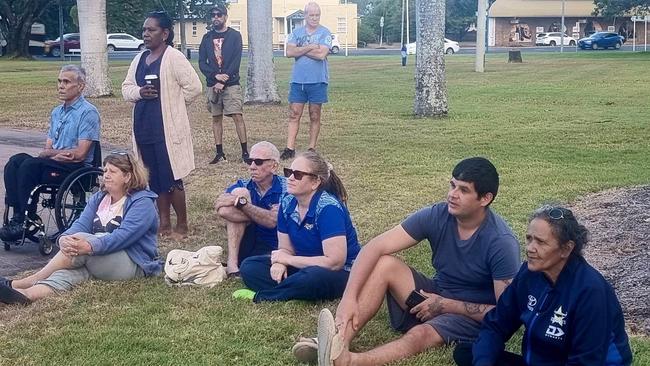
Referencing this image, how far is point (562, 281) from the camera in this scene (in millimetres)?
4434

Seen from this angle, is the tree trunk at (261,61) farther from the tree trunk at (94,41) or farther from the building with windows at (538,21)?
the building with windows at (538,21)

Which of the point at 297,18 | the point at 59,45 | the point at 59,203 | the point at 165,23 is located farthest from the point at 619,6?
the point at 59,203

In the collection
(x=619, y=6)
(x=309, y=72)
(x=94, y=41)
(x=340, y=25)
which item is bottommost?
(x=309, y=72)

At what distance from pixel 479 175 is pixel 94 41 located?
19.1 m

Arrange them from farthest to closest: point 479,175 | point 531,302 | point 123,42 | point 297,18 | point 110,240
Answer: point 297,18 < point 123,42 < point 110,240 < point 479,175 < point 531,302

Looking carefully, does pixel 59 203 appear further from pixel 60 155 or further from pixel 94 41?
pixel 94 41

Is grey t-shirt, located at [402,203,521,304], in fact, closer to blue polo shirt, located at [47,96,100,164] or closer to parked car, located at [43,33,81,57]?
blue polo shirt, located at [47,96,100,164]

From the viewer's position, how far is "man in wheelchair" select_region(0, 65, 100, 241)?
799 centimetres

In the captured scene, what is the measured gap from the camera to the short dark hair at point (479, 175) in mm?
5070

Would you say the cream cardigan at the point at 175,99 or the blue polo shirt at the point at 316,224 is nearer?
the blue polo shirt at the point at 316,224

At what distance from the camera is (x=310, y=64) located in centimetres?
1256

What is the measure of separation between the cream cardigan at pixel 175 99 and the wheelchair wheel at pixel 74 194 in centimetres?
69

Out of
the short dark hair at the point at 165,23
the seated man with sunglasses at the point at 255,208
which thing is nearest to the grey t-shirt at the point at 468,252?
the seated man with sunglasses at the point at 255,208

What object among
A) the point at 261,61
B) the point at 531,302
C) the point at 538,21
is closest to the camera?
the point at 531,302
